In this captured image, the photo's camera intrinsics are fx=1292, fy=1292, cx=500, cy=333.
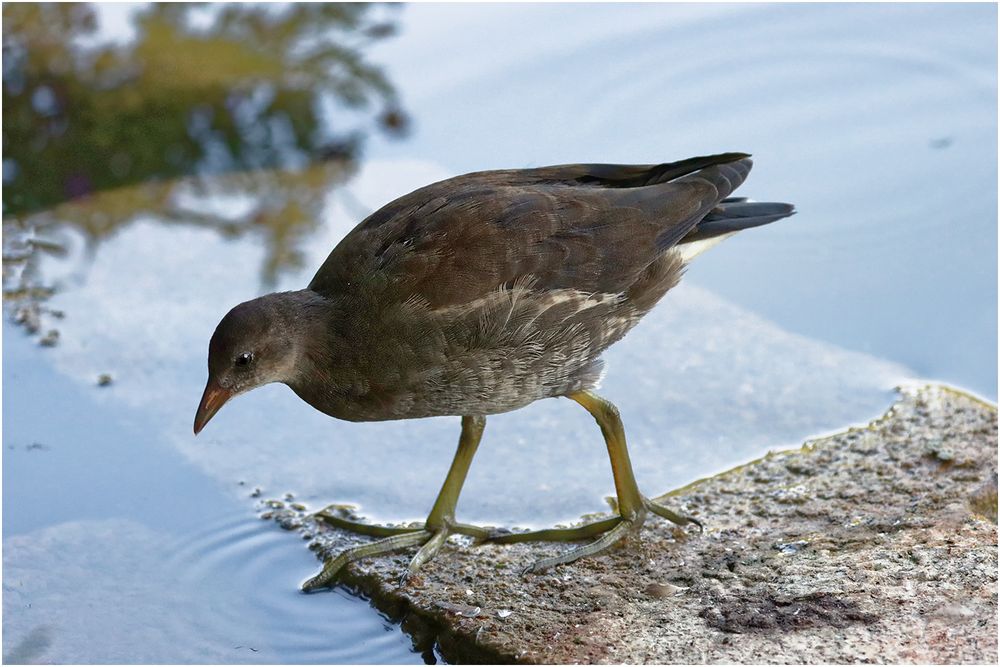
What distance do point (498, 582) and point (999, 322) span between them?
8.04 feet

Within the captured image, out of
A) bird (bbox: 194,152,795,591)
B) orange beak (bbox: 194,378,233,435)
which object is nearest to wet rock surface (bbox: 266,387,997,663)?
bird (bbox: 194,152,795,591)

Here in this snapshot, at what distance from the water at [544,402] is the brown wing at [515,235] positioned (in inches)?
36.0

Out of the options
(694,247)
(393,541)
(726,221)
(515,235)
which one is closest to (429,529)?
(393,541)

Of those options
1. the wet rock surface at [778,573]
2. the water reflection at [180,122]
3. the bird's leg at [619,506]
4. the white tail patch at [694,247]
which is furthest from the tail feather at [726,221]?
the water reflection at [180,122]

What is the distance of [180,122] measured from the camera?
265 inches

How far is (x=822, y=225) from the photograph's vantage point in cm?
566

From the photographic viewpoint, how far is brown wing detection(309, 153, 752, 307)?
3637mm

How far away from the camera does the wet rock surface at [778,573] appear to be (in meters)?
3.27

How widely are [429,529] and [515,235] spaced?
3.33 ft

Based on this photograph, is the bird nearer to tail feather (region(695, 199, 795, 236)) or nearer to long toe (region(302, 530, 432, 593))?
long toe (region(302, 530, 432, 593))

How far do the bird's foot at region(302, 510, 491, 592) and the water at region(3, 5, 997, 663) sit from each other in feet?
0.33

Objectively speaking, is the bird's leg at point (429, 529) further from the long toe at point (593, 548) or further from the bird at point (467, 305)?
the long toe at point (593, 548)

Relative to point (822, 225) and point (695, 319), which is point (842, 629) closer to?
point (695, 319)

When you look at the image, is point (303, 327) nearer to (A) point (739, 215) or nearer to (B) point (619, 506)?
(B) point (619, 506)
